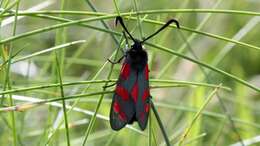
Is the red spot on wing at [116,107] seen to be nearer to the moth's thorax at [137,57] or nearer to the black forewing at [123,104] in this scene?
the black forewing at [123,104]

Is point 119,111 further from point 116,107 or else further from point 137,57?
point 137,57

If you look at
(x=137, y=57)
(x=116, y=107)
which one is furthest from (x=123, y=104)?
(x=137, y=57)

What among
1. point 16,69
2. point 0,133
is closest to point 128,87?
point 0,133

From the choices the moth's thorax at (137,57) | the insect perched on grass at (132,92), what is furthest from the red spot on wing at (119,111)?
the moth's thorax at (137,57)

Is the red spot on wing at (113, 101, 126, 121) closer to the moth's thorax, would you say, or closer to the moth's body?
the moth's body

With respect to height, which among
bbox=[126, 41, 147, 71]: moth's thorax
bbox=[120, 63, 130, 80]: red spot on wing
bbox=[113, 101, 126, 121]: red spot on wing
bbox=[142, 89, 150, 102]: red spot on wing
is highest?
bbox=[126, 41, 147, 71]: moth's thorax

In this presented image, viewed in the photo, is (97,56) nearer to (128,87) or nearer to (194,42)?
(194,42)

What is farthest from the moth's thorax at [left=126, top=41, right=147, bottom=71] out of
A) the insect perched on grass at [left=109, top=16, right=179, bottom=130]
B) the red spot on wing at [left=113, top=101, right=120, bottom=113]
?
the red spot on wing at [left=113, top=101, right=120, bottom=113]
